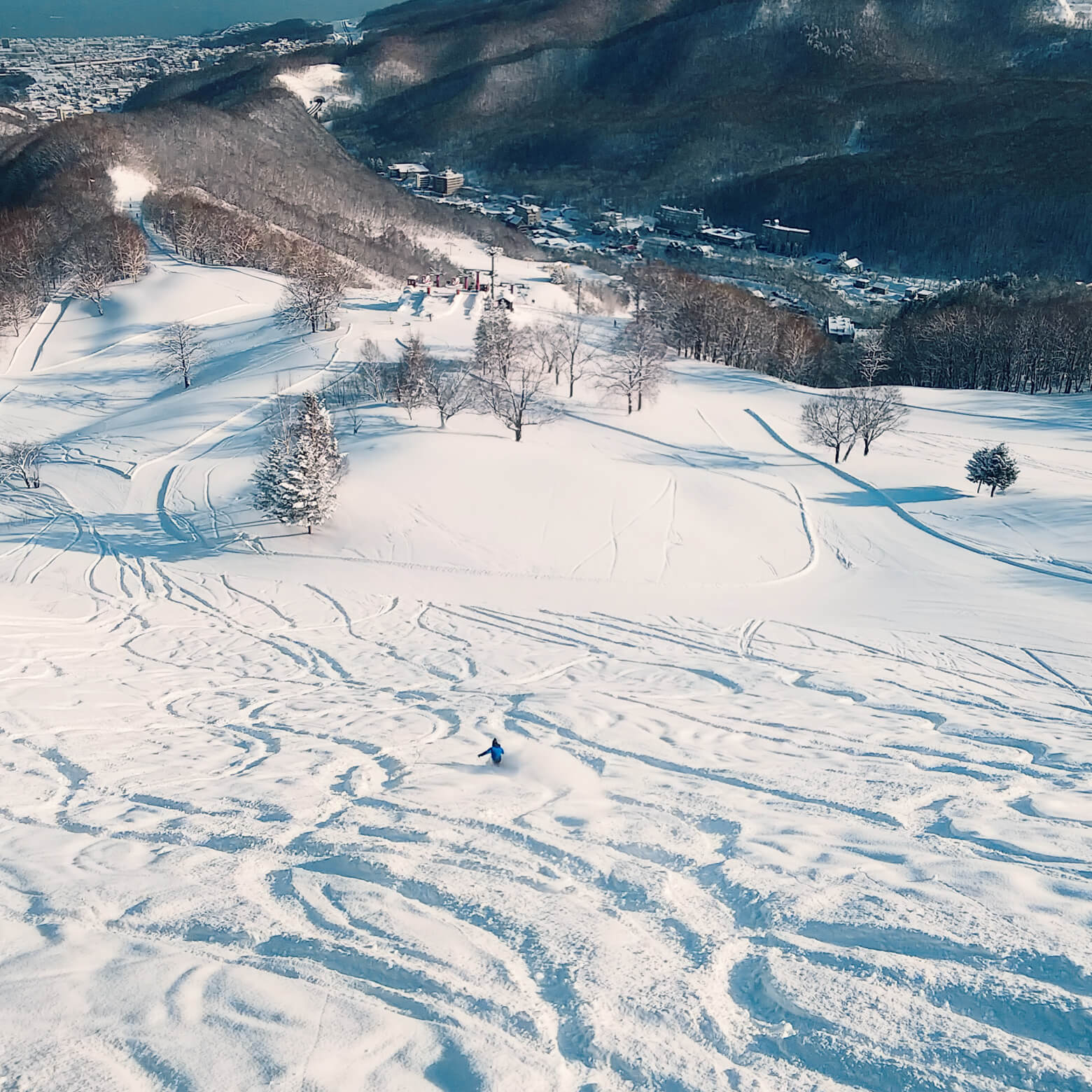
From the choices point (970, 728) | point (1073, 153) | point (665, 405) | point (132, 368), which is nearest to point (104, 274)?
point (132, 368)

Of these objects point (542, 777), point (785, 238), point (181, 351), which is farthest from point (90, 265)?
point (785, 238)

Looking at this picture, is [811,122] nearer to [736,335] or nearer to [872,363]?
[736,335]

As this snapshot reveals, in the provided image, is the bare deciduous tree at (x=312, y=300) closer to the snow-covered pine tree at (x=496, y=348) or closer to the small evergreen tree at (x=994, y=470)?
the snow-covered pine tree at (x=496, y=348)

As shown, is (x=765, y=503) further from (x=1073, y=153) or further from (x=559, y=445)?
(x=1073, y=153)

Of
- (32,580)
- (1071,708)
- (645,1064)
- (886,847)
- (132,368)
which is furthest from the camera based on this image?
(132,368)

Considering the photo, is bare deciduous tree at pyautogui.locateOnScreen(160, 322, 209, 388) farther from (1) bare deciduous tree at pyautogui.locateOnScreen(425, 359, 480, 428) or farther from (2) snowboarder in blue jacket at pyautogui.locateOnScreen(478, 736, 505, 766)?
(2) snowboarder in blue jacket at pyautogui.locateOnScreen(478, 736, 505, 766)

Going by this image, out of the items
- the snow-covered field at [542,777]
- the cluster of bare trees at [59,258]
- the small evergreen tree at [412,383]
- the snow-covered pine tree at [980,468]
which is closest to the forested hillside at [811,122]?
the snow-covered pine tree at [980,468]

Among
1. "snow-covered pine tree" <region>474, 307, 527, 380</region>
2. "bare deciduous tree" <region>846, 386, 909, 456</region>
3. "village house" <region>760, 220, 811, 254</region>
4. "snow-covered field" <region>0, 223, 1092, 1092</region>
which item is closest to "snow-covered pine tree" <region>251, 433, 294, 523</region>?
"snow-covered field" <region>0, 223, 1092, 1092</region>

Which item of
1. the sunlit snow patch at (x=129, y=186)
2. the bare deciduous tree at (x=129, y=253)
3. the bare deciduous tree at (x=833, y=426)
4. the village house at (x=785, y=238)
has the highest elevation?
the village house at (x=785, y=238)
